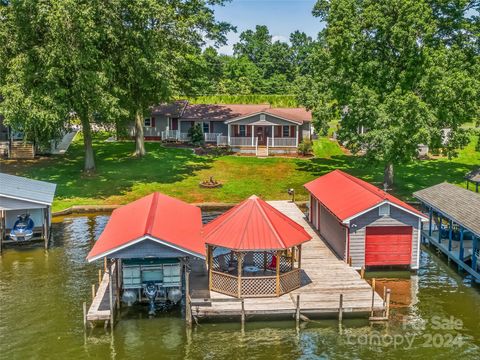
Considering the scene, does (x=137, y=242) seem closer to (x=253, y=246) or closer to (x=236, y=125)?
(x=253, y=246)

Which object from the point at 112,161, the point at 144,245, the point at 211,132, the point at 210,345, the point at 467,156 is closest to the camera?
the point at 210,345

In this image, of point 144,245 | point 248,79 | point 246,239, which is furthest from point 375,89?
point 248,79

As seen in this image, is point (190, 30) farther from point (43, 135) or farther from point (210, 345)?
point (210, 345)

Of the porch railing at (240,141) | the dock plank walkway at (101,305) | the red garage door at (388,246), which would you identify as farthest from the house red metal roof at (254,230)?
the porch railing at (240,141)

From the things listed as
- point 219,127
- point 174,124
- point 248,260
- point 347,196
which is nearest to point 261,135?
point 219,127

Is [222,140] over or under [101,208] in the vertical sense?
over

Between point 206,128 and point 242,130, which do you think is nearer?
point 242,130

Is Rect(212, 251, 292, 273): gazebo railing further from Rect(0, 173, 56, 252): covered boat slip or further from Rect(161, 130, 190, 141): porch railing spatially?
Rect(161, 130, 190, 141): porch railing
